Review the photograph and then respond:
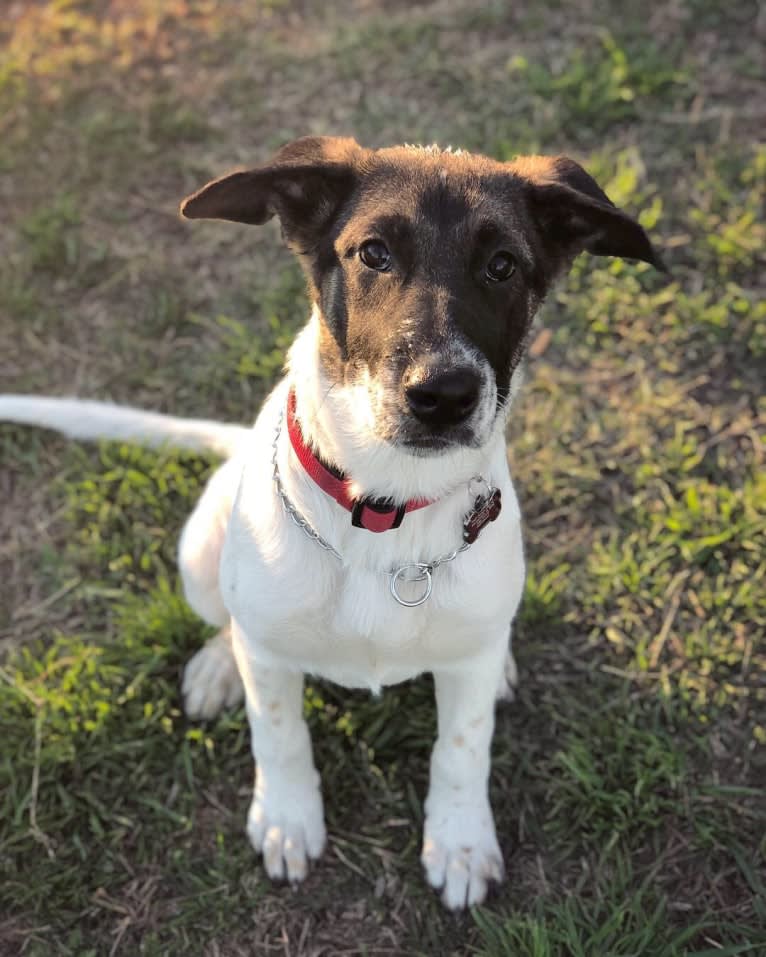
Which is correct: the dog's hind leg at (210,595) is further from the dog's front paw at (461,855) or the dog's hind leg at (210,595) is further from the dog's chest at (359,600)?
the dog's front paw at (461,855)

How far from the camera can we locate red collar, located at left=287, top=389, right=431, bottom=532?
9.19 feet

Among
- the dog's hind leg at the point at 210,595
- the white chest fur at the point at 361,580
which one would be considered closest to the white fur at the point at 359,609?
the white chest fur at the point at 361,580

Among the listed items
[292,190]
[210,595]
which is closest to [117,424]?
[210,595]

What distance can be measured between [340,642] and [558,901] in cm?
132

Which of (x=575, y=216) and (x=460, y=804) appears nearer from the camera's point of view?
(x=575, y=216)

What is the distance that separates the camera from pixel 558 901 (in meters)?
3.44

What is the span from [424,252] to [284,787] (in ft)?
6.31

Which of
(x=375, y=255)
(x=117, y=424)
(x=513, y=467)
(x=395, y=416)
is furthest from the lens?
(x=513, y=467)

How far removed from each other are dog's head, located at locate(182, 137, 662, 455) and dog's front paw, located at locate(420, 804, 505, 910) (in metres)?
1.51

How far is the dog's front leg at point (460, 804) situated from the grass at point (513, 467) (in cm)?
11

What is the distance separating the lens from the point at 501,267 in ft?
9.05

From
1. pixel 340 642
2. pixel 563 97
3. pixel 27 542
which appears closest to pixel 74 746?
pixel 27 542

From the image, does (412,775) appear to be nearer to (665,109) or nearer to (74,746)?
(74,746)

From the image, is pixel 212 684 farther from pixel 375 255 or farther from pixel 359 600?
pixel 375 255
